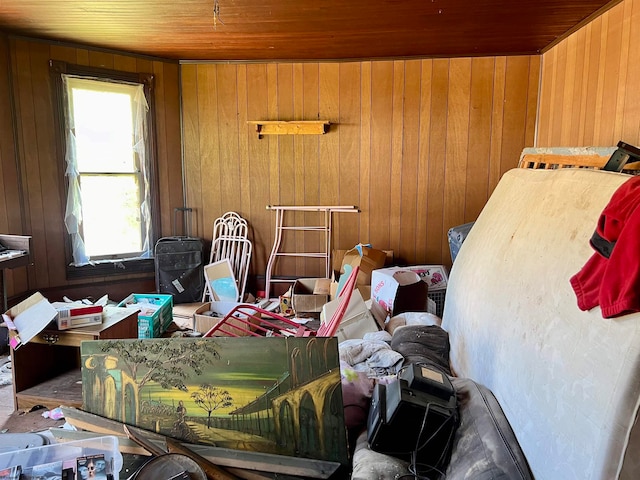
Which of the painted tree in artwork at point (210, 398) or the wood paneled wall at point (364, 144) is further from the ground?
the wood paneled wall at point (364, 144)

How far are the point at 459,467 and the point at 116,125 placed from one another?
401 centimetres

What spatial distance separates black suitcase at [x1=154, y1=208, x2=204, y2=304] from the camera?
14.6 feet

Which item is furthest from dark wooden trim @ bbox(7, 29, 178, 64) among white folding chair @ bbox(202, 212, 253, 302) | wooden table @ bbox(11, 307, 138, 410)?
wooden table @ bbox(11, 307, 138, 410)

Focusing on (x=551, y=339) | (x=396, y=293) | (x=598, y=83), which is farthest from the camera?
(x=396, y=293)

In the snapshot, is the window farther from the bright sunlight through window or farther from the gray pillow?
the gray pillow

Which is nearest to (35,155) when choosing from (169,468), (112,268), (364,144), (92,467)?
(112,268)

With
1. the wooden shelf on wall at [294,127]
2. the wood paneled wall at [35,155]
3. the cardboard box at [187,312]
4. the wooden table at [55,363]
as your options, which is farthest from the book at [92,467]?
the wooden shelf on wall at [294,127]

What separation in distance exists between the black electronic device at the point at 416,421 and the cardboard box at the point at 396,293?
144cm

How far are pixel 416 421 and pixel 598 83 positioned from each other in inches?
97.7

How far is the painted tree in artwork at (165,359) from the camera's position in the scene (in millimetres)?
1883

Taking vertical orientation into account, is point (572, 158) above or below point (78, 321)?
above

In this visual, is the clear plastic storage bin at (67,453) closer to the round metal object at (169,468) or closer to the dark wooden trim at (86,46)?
the round metal object at (169,468)

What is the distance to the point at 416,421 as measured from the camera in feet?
5.17

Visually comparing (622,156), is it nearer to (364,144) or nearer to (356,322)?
(356,322)
